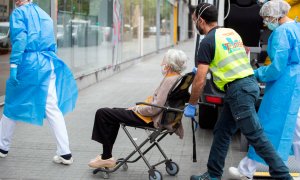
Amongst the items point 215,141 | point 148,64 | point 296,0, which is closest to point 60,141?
point 215,141

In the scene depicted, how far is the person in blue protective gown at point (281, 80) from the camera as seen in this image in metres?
4.98

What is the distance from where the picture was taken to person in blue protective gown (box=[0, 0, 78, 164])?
18.5ft

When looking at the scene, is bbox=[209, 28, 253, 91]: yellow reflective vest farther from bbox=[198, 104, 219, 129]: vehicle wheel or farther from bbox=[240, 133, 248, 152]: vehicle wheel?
bbox=[198, 104, 219, 129]: vehicle wheel

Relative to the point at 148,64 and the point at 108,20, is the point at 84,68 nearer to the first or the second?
the point at 108,20

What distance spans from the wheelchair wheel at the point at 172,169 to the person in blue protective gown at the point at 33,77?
1.01 metres

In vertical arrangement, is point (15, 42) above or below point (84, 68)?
above

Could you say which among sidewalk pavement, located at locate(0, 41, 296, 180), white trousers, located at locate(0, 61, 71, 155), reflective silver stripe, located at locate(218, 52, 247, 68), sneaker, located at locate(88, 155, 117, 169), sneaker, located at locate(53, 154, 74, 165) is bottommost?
sidewalk pavement, located at locate(0, 41, 296, 180)

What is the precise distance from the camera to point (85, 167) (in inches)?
231

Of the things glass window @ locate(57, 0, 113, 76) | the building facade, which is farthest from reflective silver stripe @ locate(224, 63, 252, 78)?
glass window @ locate(57, 0, 113, 76)

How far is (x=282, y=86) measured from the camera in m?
5.04

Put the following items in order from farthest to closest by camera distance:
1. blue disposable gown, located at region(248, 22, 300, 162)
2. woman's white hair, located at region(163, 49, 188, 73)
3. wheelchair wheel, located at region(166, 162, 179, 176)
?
wheelchair wheel, located at region(166, 162, 179, 176) < woman's white hair, located at region(163, 49, 188, 73) < blue disposable gown, located at region(248, 22, 300, 162)

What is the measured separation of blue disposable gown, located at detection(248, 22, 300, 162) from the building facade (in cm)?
480

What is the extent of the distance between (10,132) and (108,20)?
856 centimetres

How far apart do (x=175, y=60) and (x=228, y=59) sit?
0.56m
